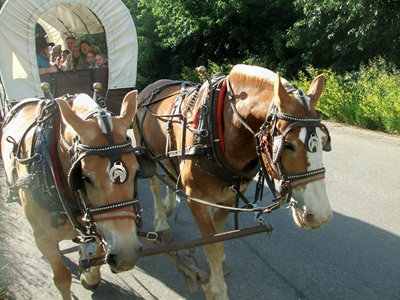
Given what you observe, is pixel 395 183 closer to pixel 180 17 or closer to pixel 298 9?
pixel 298 9

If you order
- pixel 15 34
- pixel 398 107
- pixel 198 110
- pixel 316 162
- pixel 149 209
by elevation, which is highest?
pixel 15 34

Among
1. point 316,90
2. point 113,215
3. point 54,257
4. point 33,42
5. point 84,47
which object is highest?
point 33,42

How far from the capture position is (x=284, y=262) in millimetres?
3611

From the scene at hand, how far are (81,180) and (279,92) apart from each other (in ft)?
4.12

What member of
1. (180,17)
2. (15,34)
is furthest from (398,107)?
(180,17)

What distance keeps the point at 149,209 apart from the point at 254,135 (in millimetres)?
3006

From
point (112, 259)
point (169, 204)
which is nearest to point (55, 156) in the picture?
point (112, 259)

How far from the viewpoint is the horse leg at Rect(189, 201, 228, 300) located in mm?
2965

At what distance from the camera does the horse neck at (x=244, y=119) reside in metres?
2.55

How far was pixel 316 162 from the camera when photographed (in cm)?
230

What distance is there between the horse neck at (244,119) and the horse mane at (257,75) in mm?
49

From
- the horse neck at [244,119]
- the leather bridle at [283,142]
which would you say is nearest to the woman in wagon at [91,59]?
the horse neck at [244,119]

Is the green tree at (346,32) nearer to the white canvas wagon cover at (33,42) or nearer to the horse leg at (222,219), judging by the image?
the white canvas wagon cover at (33,42)

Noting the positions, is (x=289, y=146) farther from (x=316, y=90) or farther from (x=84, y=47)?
(x=84, y=47)
